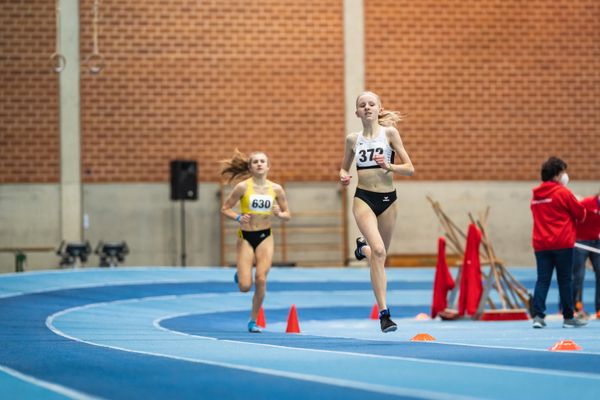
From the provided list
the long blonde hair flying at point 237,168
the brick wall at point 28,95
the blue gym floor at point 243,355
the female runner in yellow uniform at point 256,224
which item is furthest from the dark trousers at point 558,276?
the brick wall at point 28,95

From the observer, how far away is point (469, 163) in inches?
1017

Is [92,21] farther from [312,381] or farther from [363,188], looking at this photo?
[312,381]

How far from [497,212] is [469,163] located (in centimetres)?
129

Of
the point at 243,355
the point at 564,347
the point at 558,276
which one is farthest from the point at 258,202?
the point at 564,347

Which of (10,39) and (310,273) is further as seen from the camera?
(10,39)

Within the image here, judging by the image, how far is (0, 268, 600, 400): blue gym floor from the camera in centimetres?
531

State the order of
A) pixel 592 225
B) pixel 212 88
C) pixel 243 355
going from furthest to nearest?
pixel 212 88, pixel 592 225, pixel 243 355

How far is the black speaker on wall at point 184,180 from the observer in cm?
2417

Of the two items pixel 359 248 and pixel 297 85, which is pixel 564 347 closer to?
pixel 359 248

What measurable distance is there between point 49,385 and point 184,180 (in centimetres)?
1853

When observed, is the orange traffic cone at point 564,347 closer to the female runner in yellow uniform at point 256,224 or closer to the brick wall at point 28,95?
the female runner in yellow uniform at point 256,224

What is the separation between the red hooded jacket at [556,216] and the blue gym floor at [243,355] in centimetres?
92

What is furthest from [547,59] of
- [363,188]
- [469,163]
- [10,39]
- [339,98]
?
[363,188]

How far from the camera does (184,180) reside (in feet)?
79.7
